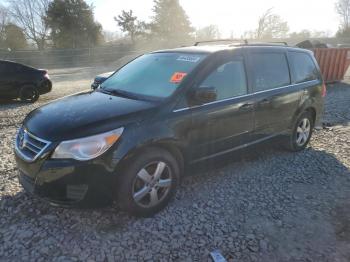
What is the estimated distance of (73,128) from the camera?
3.08 m

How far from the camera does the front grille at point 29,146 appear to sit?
10.1 ft

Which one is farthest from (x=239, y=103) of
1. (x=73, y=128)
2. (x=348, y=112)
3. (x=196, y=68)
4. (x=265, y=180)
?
(x=348, y=112)

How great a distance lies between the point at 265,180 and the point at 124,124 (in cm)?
223

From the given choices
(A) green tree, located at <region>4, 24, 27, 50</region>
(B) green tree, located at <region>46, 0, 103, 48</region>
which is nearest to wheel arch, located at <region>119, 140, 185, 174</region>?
(B) green tree, located at <region>46, 0, 103, 48</region>

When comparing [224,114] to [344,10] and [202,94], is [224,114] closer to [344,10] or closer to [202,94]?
[202,94]

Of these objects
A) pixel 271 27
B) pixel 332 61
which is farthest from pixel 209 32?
pixel 332 61

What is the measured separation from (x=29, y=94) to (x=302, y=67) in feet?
27.1

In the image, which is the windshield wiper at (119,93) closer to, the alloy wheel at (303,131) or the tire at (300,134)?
the tire at (300,134)

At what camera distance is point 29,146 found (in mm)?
3258

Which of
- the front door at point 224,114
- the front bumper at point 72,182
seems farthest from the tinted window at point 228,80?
the front bumper at point 72,182

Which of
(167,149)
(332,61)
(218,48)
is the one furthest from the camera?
(332,61)

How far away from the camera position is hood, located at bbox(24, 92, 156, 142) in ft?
10.1

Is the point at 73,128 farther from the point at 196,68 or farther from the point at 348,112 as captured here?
the point at 348,112

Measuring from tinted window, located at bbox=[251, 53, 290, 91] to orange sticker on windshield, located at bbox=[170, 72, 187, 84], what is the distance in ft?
3.66
